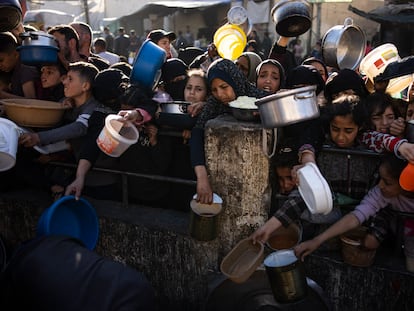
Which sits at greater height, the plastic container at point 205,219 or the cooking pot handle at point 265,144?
the cooking pot handle at point 265,144

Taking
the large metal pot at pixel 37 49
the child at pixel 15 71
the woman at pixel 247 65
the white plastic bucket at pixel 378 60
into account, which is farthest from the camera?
the woman at pixel 247 65

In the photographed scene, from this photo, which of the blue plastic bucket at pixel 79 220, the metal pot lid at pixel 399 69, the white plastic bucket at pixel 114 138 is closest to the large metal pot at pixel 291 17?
the metal pot lid at pixel 399 69

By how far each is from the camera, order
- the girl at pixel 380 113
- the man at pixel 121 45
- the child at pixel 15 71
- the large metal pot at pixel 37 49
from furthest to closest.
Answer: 1. the man at pixel 121 45
2. the child at pixel 15 71
3. the large metal pot at pixel 37 49
4. the girl at pixel 380 113

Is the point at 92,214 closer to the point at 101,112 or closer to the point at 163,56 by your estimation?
the point at 101,112

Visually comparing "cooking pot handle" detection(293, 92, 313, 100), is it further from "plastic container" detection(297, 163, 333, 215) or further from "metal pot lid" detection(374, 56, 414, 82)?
"metal pot lid" detection(374, 56, 414, 82)

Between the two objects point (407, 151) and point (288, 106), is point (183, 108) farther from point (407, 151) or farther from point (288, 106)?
point (407, 151)

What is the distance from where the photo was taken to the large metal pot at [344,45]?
15.2 ft

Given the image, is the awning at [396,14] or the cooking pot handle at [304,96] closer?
the cooking pot handle at [304,96]

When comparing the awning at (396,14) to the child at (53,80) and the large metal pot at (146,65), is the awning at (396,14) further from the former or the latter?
the child at (53,80)

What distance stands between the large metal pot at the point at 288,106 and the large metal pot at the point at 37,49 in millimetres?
2434

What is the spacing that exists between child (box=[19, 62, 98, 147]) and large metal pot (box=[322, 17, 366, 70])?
270 centimetres

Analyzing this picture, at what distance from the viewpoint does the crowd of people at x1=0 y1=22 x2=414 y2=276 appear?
2.55 meters

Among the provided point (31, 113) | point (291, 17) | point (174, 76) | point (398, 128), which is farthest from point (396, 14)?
point (31, 113)

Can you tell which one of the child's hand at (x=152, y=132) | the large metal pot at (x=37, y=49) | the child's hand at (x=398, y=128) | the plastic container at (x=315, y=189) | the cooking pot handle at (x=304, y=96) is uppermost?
the large metal pot at (x=37, y=49)
